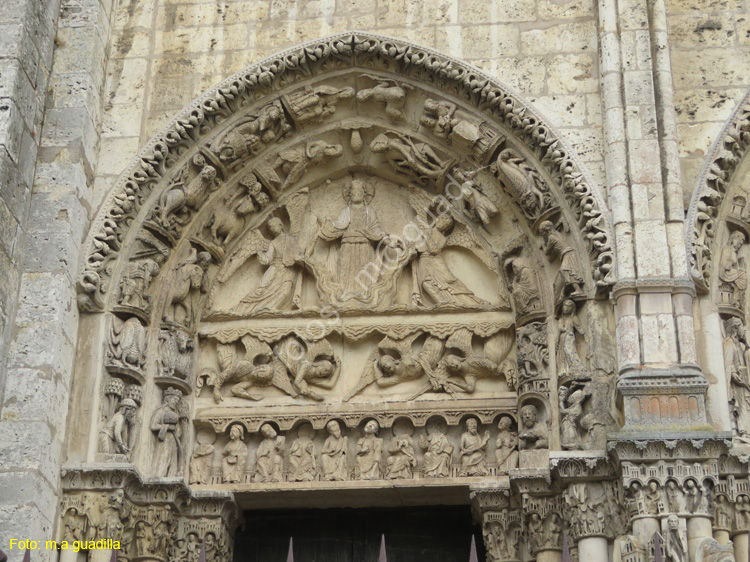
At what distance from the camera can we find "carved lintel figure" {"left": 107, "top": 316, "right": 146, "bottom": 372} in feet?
28.7

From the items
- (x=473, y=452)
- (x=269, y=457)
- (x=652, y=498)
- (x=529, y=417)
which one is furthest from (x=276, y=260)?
(x=652, y=498)

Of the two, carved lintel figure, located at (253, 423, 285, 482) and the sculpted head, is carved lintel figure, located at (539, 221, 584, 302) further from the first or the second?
carved lintel figure, located at (253, 423, 285, 482)

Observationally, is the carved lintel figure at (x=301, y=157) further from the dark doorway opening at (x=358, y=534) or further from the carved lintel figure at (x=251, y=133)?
the dark doorway opening at (x=358, y=534)

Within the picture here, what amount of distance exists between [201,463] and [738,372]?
373cm

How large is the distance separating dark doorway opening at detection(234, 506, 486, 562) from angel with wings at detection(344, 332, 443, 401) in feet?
2.97

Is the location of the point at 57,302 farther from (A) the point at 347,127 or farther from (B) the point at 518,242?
(B) the point at 518,242

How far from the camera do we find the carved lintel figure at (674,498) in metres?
7.62

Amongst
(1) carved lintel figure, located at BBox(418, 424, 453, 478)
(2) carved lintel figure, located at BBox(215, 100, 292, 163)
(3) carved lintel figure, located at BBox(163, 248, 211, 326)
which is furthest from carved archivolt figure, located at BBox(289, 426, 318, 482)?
(2) carved lintel figure, located at BBox(215, 100, 292, 163)

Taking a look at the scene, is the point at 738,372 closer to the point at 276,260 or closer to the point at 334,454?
the point at 334,454

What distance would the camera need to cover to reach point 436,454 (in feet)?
28.9

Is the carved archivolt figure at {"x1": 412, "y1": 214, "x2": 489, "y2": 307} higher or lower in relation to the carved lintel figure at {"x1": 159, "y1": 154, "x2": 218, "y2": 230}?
lower

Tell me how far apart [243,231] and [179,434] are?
5.60ft

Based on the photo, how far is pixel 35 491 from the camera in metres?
7.88

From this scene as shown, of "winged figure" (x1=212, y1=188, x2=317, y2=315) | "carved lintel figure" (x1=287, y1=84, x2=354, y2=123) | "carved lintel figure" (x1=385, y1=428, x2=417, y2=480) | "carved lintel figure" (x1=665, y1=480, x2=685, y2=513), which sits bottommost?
"carved lintel figure" (x1=665, y1=480, x2=685, y2=513)
